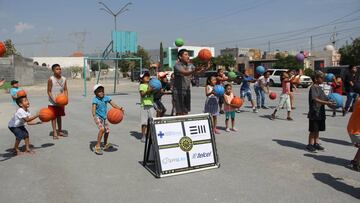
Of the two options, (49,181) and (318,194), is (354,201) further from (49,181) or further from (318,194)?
(49,181)

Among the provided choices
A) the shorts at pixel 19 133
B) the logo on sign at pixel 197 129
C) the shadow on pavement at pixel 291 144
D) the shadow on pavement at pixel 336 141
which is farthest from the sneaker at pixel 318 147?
the shorts at pixel 19 133

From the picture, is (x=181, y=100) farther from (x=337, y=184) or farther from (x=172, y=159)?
(x=337, y=184)

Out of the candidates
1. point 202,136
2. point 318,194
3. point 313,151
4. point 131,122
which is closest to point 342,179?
point 318,194

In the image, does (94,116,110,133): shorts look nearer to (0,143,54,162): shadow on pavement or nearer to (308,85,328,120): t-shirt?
(0,143,54,162): shadow on pavement

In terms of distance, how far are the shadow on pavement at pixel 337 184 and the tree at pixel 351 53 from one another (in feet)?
150

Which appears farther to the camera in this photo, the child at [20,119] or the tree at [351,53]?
the tree at [351,53]

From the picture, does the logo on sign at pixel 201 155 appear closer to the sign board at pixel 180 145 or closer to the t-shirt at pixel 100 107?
the sign board at pixel 180 145

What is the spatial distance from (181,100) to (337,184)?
3.00 meters

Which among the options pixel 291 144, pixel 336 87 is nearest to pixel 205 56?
pixel 291 144

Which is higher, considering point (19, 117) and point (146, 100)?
point (146, 100)

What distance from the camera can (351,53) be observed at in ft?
156

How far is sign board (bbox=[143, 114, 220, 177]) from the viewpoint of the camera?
553 cm

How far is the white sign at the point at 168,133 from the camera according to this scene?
219 inches

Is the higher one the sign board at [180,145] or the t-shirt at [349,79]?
the t-shirt at [349,79]
